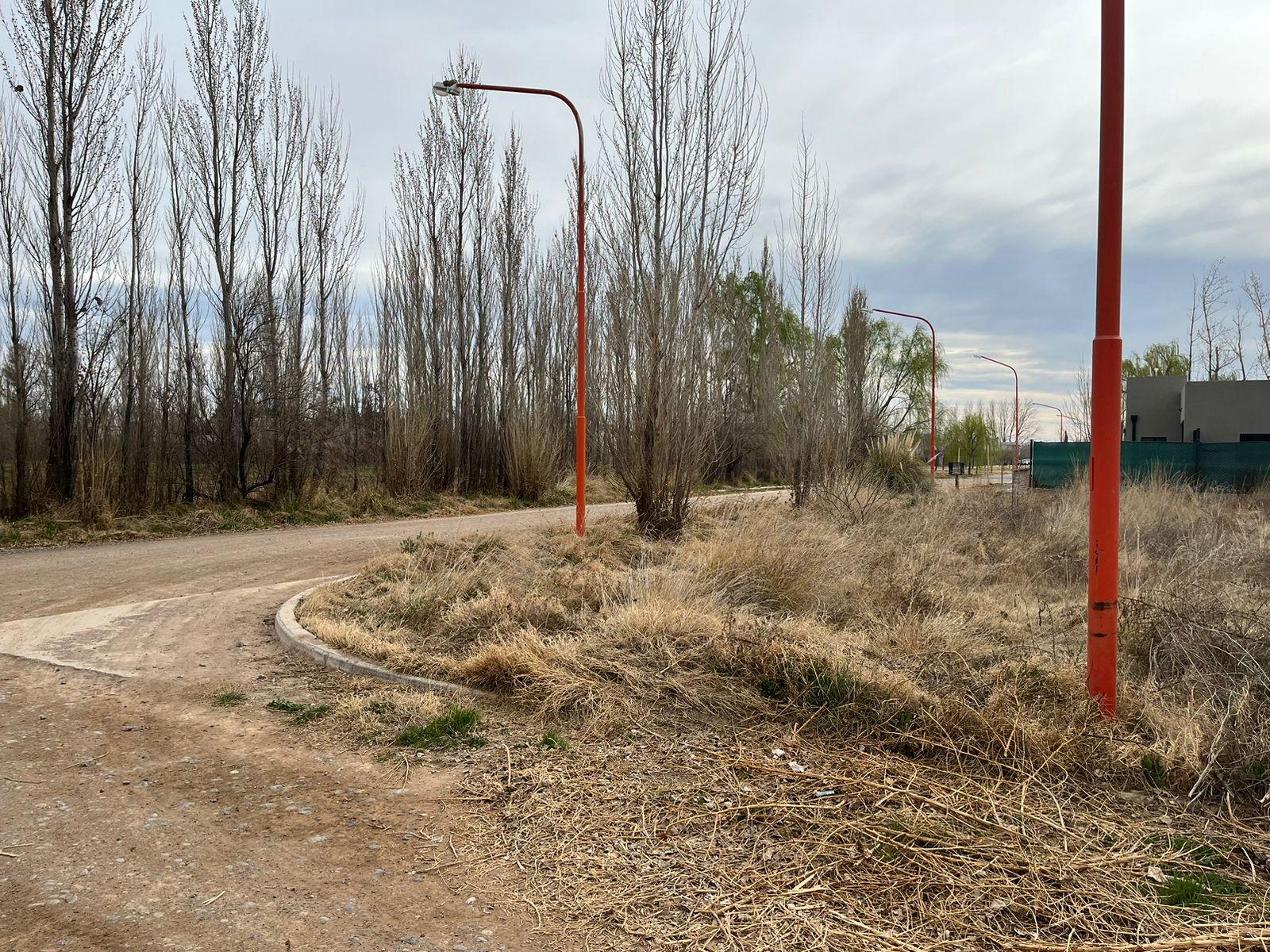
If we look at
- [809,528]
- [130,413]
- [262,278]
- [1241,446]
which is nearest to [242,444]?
[130,413]

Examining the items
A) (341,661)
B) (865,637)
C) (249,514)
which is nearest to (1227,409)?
(865,637)

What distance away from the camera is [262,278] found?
62.6 feet

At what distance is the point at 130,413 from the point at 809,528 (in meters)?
14.0

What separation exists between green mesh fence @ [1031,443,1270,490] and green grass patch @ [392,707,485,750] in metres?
18.2

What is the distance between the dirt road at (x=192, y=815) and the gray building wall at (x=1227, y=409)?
103ft

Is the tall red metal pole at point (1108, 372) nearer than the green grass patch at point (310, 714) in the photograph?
Yes

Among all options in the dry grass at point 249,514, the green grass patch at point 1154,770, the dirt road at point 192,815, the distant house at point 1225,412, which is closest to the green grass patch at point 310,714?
the dirt road at point 192,815

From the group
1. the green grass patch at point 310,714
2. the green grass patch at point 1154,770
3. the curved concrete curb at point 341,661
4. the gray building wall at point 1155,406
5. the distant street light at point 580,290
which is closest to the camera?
the green grass patch at point 1154,770

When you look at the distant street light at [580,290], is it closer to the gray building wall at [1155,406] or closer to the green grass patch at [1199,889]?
the green grass patch at [1199,889]

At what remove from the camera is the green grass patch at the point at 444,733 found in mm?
4578

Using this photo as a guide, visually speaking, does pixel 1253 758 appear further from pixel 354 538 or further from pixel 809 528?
pixel 354 538

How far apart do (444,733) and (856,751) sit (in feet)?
7.58

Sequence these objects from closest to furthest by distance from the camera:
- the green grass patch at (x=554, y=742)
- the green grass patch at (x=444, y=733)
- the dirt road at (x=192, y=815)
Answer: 1. the dirt road at (x=192, y=815)
2. the green grass patch at (x=554, y=742)
3. the green grass patch at (x=444, y=733)

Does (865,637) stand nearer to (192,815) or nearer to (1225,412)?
(192,815)
